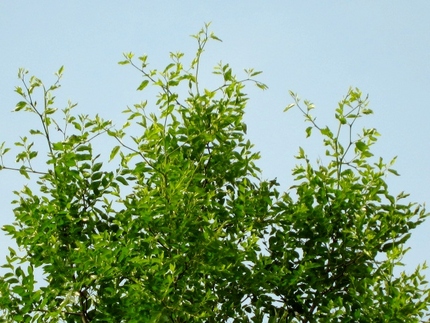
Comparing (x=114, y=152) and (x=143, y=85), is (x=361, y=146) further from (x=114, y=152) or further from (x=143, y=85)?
(x=114, y=152)

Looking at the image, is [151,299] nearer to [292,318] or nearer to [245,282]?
[245,282]

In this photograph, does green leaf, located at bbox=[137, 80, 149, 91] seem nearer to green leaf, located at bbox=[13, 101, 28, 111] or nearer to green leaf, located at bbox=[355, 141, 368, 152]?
green leaf, located at bbox=[13, 101, 28, 111]

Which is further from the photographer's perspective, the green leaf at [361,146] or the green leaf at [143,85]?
the green leaf at [361,146]

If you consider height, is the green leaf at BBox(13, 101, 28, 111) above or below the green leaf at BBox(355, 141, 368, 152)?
below

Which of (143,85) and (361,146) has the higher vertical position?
(361,146)

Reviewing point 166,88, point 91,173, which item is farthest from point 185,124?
point 91,173

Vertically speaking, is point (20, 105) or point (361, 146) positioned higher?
point (361, 146)

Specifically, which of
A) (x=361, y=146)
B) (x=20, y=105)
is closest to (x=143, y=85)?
(x=20, y=105)

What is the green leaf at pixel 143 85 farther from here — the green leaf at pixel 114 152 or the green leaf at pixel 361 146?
the green leaf at pixel 361 146

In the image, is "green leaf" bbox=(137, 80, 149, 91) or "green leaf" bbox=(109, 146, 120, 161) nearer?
"green leaf" bbox=(109, 146, 120, 161)

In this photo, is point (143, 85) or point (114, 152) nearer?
point (114, 152)

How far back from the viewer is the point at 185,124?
31.6 ft

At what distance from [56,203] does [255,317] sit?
287 centimetres

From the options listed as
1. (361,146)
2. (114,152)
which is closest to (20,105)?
(114,152)
